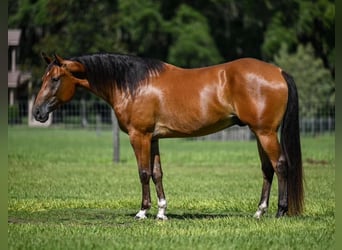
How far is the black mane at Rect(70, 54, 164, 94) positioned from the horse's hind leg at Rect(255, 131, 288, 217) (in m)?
1.67

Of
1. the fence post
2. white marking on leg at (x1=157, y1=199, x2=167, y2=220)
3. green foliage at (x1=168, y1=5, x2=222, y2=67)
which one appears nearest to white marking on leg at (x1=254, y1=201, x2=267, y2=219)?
white marking on leg at (x1=157, y1=199, x2=167, y2=220)

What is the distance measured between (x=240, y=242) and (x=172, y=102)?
2.89 metres

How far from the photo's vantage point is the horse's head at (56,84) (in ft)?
32.4

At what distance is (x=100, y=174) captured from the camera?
1806 cm

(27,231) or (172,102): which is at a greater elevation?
(172,102)

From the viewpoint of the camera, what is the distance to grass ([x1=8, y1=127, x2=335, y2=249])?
7.44m

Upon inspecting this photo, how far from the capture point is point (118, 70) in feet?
32.4

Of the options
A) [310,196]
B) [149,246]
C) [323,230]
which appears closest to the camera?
[149,246]

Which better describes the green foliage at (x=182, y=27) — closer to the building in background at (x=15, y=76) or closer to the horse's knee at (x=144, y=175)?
the building in background at (x=15, y=76)

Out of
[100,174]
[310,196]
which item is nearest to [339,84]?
[310,196]

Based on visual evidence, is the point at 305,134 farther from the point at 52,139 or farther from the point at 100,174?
the point at 100,174

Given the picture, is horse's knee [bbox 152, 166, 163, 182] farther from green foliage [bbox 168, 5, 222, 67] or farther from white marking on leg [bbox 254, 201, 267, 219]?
green foliage [bbox 168, 5, 222, 67]

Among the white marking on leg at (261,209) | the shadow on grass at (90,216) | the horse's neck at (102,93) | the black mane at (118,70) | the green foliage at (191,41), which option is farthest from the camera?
the green foliage at (191,41)

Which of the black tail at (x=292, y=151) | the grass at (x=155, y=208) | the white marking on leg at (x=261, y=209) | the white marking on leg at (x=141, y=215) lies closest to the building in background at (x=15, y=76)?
the grass at (x=155, y=208)
